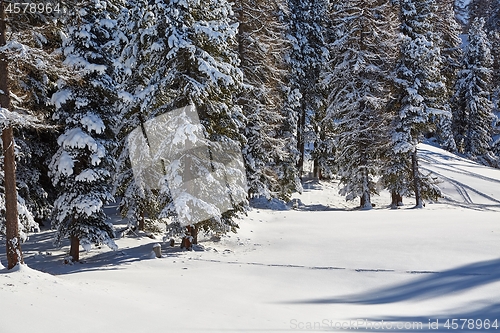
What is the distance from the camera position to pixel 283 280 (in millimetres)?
12414

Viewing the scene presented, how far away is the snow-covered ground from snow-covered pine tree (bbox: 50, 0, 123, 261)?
1412mm

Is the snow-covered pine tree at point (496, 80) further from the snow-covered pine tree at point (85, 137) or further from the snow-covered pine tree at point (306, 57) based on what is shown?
the snow-covered pine tree at point (85, 137)

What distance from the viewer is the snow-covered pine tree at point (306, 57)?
31406 millimetres

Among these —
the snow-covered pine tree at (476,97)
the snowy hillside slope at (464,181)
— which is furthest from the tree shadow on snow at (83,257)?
the snow-covered pine tree at (476,97)

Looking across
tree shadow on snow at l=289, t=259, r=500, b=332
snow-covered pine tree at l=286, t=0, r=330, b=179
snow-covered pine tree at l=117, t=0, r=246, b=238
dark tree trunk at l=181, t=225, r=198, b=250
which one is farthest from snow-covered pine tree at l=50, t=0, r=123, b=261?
snow-covered pine tree at l=286, t=0, r=330, b=179

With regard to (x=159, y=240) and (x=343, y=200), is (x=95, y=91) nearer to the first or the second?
(x=159, y=240)

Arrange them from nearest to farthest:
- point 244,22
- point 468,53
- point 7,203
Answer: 1. point 7,203
2. point 244,22
3. point 468,53

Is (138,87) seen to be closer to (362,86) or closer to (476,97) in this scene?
(362,86)

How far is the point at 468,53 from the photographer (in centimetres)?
4506

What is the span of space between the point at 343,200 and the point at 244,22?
16.1 meters

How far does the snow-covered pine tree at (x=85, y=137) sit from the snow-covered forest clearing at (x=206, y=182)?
0.24 feet

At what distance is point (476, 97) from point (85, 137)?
41.7 metres

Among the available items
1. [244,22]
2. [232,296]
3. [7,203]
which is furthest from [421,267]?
[244,22]

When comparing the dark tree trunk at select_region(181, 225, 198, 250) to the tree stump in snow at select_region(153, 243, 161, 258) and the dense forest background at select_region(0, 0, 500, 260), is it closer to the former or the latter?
the dense forest background at select_region(0, 0, 500, 260)
